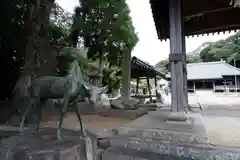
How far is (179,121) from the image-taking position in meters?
3.71

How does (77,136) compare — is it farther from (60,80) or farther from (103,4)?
(103,4)

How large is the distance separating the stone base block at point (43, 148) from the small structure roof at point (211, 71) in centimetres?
2256

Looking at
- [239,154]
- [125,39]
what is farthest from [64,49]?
[239,154]

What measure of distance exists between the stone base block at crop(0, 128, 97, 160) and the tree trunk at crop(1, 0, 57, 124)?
260 cm

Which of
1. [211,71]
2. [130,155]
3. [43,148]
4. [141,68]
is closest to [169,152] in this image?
[130,155]

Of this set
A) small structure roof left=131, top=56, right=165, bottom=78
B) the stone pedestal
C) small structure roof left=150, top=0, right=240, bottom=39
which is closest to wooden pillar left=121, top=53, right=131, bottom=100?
small structure roof left=131, top=56, right=165, bottom=78

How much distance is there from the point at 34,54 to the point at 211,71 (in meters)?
26.0

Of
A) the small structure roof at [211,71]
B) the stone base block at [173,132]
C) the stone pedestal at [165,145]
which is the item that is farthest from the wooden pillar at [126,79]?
the small structure roof at [211,71]

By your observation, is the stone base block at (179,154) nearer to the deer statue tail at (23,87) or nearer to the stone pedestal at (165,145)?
the stone pedestal at (165,145)

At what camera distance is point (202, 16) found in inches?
261

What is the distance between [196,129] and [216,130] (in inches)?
20.3

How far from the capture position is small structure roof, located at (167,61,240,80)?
2510 cm

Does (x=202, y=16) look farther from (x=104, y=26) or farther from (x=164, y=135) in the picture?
(x=104, y=26)

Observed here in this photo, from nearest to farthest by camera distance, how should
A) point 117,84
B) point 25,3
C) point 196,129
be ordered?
1. point 196,129
2. point 25,3
3. point 117,84
